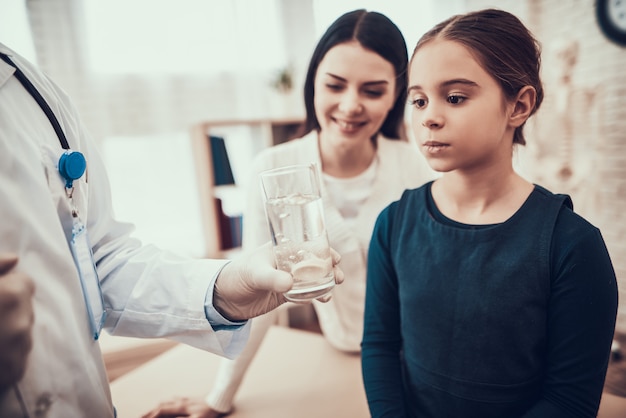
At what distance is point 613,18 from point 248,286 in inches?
81.8

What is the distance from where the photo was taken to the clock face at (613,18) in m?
1.80

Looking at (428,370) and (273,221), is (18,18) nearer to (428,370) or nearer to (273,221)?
(273,221)

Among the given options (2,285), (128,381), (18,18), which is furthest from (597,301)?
(18,18)

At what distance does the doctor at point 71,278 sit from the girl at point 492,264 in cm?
27

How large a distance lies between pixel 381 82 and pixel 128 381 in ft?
3.54

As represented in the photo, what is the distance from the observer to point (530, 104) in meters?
0.77

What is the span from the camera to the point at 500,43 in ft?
2.40

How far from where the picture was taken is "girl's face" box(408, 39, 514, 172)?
28.0 inches

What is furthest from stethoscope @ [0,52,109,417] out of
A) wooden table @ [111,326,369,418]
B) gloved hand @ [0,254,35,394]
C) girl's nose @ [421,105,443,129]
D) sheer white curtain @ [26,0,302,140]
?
sheer white curtain @ [26,0,302,140]

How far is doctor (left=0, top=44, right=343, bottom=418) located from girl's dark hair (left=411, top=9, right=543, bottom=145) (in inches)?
17.2

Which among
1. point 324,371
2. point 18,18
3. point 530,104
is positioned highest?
point 18,18

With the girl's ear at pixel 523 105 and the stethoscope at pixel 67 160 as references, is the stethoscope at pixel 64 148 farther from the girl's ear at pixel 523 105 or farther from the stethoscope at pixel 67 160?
the girl's ear at pixel 523 105

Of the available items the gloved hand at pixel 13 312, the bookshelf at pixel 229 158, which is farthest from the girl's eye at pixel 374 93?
the bookshelf at pixel 229 158

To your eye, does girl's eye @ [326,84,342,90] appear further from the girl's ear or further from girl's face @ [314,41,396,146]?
the girl's ear
